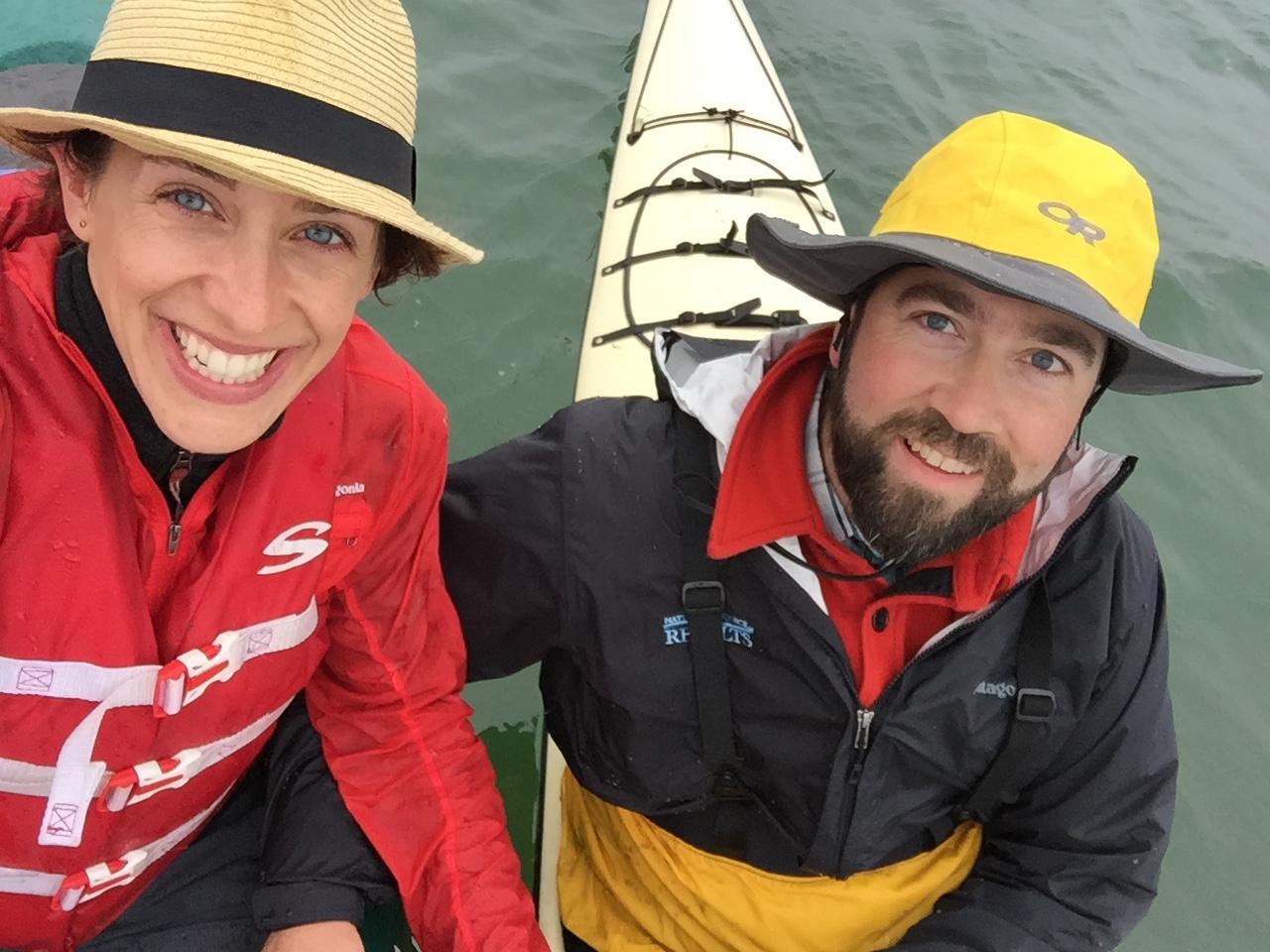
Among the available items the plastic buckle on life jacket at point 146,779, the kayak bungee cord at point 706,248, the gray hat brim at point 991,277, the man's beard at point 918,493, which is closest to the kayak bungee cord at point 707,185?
the kayak bungee cord at point 706,248

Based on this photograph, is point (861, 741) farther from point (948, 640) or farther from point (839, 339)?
point (839, 339)

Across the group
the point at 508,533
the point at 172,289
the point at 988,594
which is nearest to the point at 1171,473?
the point at 988,594

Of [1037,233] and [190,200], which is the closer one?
[190,200]

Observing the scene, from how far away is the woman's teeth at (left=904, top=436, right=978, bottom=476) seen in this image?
1.59 meters

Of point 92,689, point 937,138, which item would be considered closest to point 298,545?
point 92,689

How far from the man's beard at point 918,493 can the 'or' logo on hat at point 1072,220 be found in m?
0.34

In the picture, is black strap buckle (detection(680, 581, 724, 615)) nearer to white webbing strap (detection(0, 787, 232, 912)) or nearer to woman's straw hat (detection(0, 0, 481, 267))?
woman's straw hat (detection(0, 0, 481, 267))

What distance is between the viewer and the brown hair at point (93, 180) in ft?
3.74

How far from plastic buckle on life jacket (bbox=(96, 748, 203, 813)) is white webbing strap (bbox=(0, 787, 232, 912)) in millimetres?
124

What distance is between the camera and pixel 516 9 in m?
5.68

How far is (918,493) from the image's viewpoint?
1606 millimetres

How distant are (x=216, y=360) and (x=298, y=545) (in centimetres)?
37

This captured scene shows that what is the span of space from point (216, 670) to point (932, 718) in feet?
3.78

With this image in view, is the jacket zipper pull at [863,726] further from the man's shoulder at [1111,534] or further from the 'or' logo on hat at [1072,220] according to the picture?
the 'or' logo on hat at [1072,220]
